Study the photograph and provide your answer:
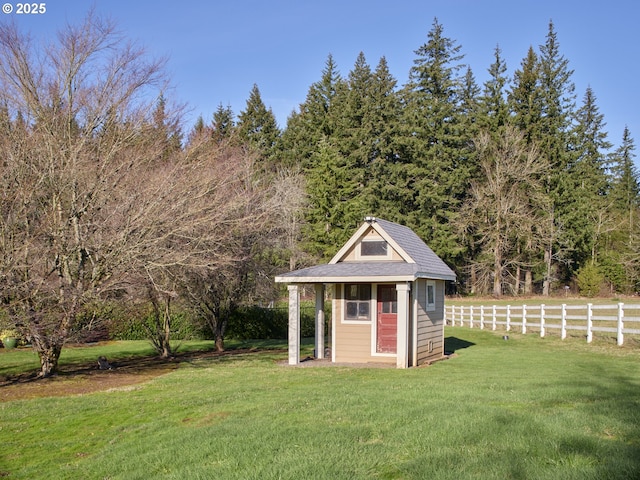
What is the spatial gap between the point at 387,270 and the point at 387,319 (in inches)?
59.6

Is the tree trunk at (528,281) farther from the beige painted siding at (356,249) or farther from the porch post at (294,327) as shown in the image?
the porch post at (294,327)

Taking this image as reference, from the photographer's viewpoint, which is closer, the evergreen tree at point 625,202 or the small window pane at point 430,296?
the small window pane at point 430,296

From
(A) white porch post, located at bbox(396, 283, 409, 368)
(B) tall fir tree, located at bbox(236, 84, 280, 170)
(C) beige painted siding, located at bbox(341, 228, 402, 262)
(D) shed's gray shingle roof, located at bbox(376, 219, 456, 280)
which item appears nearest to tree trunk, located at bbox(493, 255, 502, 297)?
(B) tall fir tree, located at bbox(236, 84, 280, 170)

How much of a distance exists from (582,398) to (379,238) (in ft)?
27.2

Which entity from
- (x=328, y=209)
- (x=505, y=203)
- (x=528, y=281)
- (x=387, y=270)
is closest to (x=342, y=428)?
(x=387, y=270)

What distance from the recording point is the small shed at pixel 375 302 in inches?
566

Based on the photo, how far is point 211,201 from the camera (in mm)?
15883

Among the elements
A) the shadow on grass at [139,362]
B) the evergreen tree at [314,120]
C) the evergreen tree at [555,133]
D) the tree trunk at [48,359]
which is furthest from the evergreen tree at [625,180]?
the tree trunk at [48,359]

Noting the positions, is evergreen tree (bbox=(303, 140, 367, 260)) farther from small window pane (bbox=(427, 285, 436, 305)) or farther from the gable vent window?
the gable vent window

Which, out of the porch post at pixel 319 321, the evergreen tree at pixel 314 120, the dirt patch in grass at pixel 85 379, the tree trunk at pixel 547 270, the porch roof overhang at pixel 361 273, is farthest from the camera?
the evergreen tree at pixel 314 120

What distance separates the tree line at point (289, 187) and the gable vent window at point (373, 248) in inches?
140

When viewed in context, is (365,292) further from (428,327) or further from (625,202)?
(625,202)

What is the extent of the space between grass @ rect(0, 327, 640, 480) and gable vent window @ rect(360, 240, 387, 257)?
446 centimetres

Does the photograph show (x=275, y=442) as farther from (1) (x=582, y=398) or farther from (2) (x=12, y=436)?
(1) (x=582, y=398)
